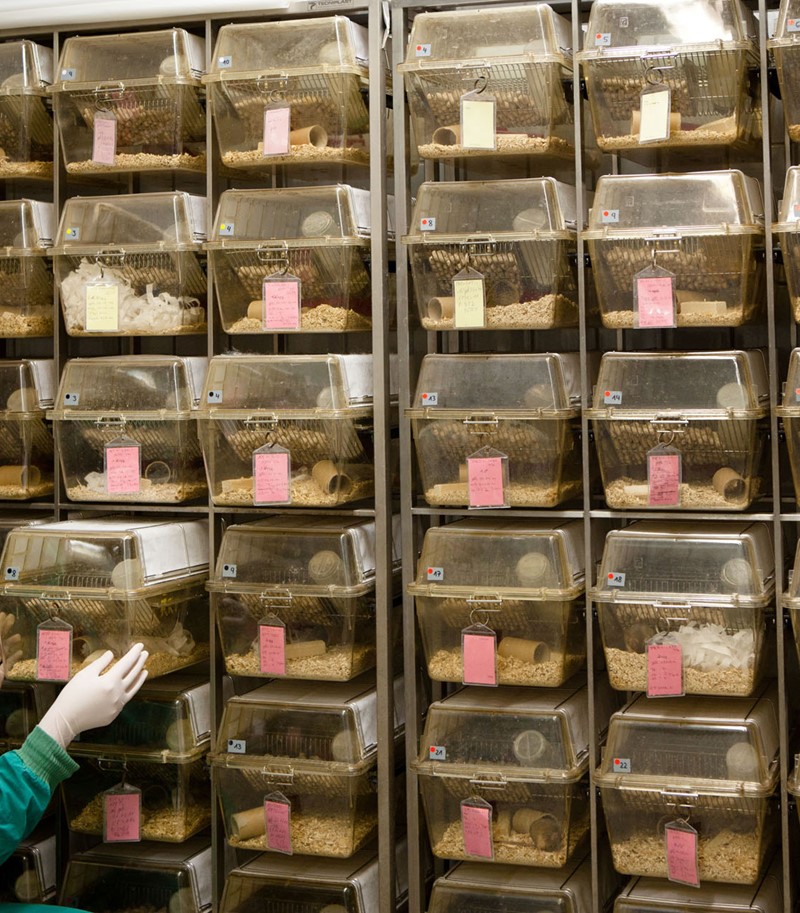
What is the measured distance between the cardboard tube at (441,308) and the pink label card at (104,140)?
0.99 m

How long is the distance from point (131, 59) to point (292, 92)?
488mm

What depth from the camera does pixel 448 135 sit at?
132 inches

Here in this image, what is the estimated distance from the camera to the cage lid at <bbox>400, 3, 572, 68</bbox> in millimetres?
3258

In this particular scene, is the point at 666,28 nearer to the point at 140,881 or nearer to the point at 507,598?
the point at 507,598

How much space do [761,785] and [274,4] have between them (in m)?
2.39

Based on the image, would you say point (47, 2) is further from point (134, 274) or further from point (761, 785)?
point (761, 785)

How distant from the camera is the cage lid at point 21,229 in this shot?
3.65 m

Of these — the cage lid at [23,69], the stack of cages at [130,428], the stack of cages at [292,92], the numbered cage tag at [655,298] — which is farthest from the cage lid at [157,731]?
the cage lid at [23,69]

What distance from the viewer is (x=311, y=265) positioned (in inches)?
135

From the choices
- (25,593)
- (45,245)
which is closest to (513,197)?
(45,245)

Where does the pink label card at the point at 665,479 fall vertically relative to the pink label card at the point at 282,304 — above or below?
below

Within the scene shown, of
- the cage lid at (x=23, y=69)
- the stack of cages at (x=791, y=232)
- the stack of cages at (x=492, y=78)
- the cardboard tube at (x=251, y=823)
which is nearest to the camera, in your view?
the stack of cages at (x=791, y=232)

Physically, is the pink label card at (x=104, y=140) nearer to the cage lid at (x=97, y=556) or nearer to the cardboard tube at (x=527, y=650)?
the cage lid at (x=97, y=556)

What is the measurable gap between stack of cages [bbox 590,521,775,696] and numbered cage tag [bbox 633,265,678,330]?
0.53 m
